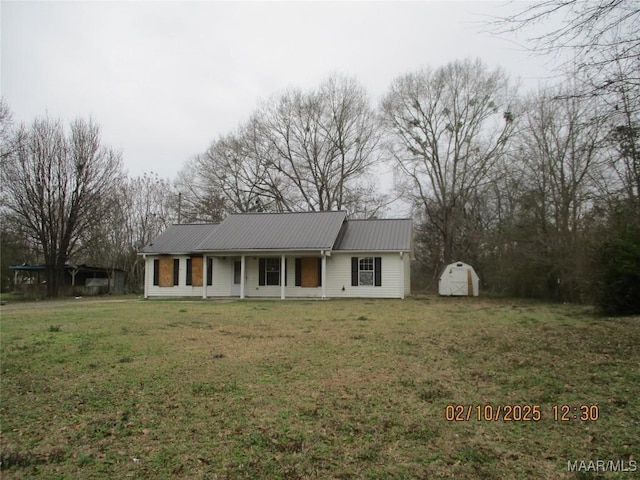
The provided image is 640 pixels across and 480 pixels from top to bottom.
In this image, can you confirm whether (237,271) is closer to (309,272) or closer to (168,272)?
A: (168,272)

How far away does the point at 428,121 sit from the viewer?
3222 centimetres

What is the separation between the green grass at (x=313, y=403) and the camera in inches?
143

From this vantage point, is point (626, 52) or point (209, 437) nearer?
point (209, 437)

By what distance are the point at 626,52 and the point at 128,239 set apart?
36878 millimetres

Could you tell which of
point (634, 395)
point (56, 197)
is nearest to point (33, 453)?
point (634, 395)

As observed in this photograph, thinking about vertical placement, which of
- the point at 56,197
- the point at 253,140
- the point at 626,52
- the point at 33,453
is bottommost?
the point at 33,453

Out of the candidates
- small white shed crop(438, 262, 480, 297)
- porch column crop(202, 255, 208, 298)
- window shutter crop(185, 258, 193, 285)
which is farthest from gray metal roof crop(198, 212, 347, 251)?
small white shed crop(438, 262, 480, 297)

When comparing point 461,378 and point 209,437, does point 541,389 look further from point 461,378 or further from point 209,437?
point 209,437

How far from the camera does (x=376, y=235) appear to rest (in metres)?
23.0

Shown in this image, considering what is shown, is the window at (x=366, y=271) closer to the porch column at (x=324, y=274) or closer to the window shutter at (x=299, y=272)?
the porch column at (x=324, y=274)

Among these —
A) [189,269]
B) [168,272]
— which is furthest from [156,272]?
[189,269]

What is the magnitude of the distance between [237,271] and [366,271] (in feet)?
22.6

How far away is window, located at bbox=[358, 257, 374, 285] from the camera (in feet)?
71.7

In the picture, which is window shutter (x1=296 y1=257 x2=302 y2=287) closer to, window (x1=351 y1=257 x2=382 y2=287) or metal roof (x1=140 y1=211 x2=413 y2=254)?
metal roof (x1=140 y1=211 x2=413 y2=254)
